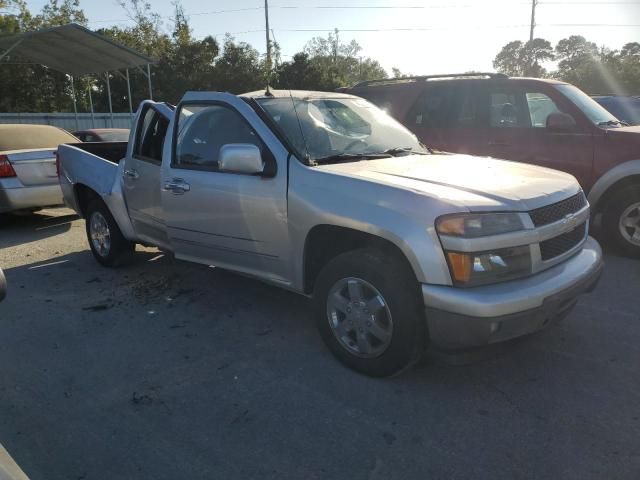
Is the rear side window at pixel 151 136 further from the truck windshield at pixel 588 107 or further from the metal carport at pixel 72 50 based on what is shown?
the metal carport at pixel 72 50

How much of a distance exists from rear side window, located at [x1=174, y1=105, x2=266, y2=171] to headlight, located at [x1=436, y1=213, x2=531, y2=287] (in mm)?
1775

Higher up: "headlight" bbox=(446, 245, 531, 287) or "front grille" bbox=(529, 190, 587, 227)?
"front grille" bbox=(529, 190, 587, 227)

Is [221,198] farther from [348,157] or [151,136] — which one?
[151,136]

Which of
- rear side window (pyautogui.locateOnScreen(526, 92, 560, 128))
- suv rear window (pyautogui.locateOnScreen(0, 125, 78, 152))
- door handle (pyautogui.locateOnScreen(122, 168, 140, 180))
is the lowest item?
door handle (pyautogui.locateOnScreen(122, 168, 140, 180))

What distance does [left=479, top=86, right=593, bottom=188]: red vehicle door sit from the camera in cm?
579

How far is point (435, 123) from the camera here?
6.89m

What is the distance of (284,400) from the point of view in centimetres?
305

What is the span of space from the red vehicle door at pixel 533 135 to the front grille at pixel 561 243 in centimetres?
271

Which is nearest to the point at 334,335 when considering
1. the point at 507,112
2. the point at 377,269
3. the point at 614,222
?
the point at 377,269

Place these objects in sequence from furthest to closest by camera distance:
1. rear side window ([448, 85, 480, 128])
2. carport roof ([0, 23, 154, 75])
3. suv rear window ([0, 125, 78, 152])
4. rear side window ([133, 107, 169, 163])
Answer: carport roof ([0, 23, 154, 75]) → suv rear window ([0, 125, 78, 152]) → rear side window ([448, 85, 480, 128]) → rear side window ([133, 107, 169, 163])

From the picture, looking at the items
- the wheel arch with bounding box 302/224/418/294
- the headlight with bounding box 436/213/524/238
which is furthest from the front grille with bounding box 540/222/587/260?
the wheel arch with bounding box 302/224/418/294

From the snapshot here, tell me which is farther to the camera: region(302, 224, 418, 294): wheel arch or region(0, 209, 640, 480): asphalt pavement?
region(302, 224, 418, 294): wheel arch

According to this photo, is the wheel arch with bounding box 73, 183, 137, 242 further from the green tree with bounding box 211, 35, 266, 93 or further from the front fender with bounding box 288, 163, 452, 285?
the green tree with bounding box 211, 35, 266, 93

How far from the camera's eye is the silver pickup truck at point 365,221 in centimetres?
275
